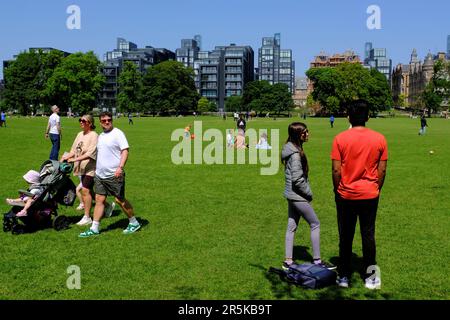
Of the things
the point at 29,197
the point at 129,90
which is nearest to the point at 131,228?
the point at 29,197

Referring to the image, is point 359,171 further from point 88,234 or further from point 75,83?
point 75,83

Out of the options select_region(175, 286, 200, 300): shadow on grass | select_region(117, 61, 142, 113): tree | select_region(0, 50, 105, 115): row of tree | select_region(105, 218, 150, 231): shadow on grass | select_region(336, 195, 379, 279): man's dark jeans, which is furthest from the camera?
select_region(117, 61, 142, 113): tree

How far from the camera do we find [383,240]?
8.05m

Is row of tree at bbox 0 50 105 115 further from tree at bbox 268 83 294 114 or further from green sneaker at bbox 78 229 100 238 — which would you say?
green sneaker at bbox 78 229 100 238

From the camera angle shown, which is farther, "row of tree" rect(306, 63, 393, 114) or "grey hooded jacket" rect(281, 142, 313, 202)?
"row of tree" rect(306, 63, 393, 114)

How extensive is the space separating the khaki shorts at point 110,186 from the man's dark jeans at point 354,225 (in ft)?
12.4

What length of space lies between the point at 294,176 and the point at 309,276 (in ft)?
4.24

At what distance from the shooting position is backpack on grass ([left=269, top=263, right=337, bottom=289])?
5930 millimetres

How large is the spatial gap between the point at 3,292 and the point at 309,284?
3769 millimetres

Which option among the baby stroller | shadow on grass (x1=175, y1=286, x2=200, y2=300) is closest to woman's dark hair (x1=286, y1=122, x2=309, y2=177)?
shadow on grass (x1=175, y1=286, x2=200, y2=300)

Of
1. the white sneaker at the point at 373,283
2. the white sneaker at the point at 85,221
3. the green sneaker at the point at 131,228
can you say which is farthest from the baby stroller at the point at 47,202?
the white sneaker at the point at 373,283

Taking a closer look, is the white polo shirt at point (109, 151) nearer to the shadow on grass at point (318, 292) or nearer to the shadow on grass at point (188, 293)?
the shadow on grass at point (188, 293)

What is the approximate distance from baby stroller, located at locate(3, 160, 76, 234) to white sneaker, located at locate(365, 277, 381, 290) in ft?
17.6

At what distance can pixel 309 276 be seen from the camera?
19.6ft
